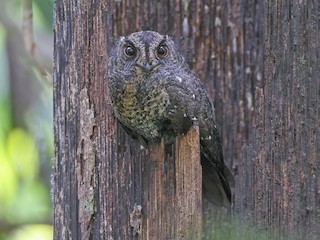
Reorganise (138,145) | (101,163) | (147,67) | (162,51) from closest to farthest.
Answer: (101,163), (138,145), (147,67), (162,51)

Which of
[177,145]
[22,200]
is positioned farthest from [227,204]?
[22,200]

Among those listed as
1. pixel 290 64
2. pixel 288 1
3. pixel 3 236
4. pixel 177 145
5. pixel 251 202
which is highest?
pixel 288 1

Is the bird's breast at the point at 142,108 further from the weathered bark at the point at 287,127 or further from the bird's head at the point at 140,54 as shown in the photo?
the weathered bark at the point at 287,127

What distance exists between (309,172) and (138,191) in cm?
67

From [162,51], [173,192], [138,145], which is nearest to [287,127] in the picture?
[173,192]

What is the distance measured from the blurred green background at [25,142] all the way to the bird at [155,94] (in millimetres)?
762

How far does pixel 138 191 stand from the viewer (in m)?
3.09

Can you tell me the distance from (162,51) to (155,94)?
248 mm

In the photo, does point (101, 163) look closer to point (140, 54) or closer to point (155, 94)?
point (155, 94)

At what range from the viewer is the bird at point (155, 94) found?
3.47 meters

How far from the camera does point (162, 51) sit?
3.62 meters

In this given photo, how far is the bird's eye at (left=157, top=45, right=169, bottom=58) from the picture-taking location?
3.61 m

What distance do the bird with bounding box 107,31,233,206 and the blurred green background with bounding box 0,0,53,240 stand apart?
0.76 m

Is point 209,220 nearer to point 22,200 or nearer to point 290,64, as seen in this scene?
point 22,200
